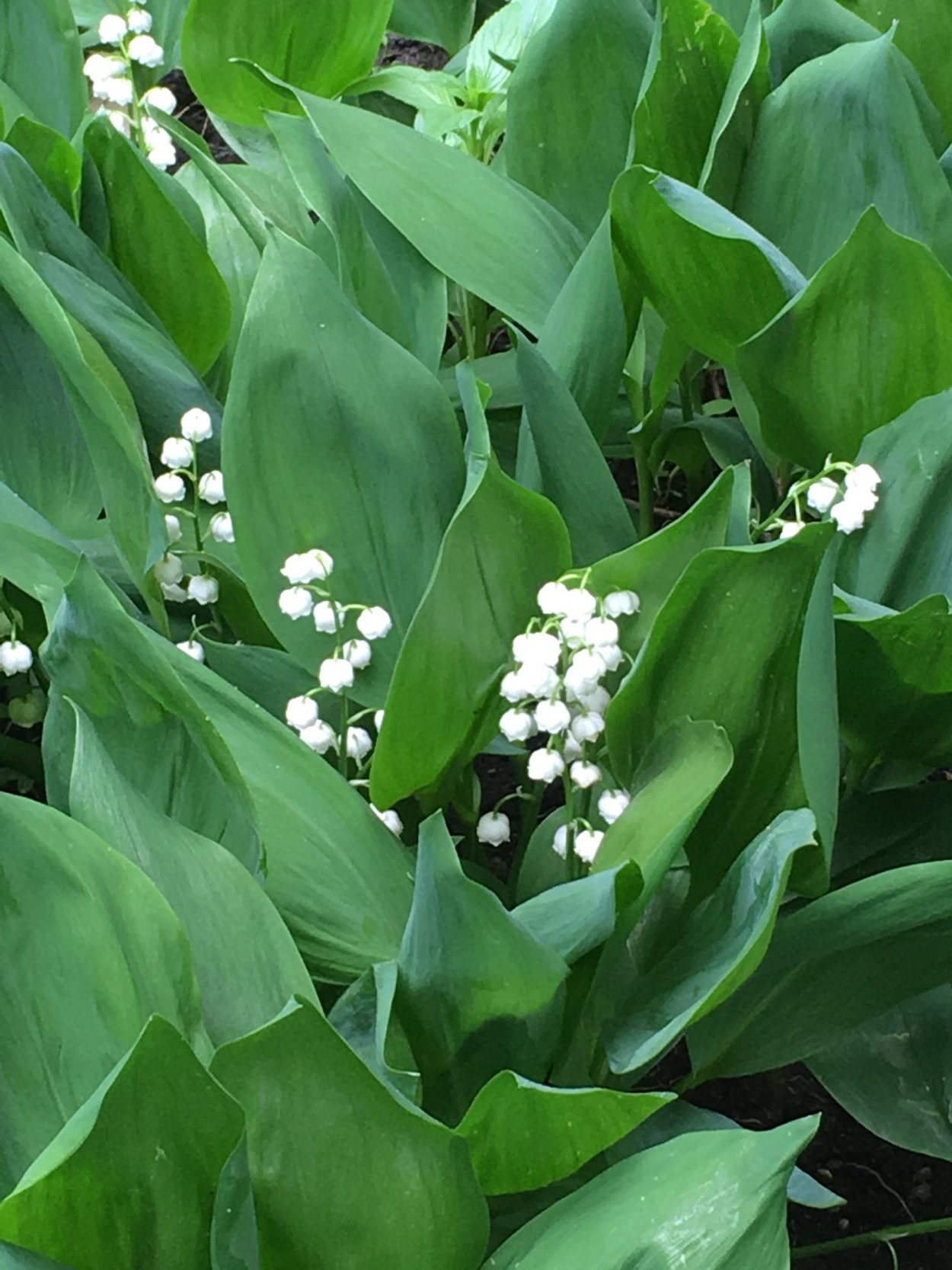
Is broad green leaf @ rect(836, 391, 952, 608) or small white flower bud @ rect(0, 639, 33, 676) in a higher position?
broad green leaf @ rect(836, 391, 952, 608)

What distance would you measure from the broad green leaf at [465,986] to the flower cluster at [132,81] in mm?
737

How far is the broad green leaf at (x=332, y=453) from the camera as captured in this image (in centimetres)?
64

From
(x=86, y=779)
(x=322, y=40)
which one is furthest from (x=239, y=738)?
(x=322, y=40)

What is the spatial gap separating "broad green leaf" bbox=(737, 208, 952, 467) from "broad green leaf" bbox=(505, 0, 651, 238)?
200mm

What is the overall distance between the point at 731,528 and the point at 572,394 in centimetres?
18

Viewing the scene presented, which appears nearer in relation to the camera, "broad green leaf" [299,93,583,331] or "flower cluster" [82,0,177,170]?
"broad green leaf" [299,93,583,331]

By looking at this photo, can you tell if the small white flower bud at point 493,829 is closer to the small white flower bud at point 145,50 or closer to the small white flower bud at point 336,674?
the small white flower bud at point 336,674

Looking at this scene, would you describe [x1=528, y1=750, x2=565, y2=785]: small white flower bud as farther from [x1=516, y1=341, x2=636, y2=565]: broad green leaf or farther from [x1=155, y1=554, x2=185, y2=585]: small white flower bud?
[x1=155, y1=554, x2=185, y2=585]: small white flower bud

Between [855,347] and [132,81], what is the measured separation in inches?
25.3

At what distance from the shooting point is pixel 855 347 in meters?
0.67

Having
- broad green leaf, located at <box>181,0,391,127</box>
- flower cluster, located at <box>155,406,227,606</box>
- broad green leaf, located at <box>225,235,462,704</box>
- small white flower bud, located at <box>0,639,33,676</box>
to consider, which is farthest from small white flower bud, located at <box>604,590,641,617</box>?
broad green leaf, located at <box>181,0,391,127</box>

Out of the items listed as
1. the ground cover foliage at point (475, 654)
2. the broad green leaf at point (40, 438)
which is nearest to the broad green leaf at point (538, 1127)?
the ground cover foliage at point (475, 654)

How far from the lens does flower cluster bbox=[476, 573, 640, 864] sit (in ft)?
1.86

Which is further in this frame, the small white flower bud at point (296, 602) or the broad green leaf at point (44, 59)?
the broad green leaf at point (44, 59)
